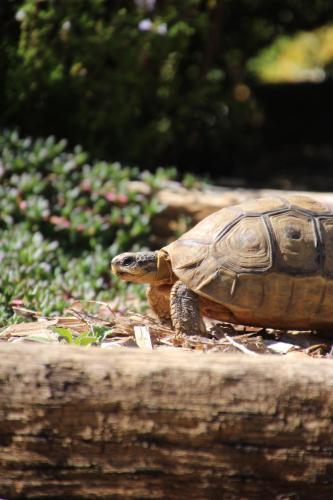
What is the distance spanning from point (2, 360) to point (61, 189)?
4.05 m

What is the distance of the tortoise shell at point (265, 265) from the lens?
12.7 feet

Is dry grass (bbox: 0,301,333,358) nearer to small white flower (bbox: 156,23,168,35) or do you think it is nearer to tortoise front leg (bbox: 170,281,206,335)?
tortoise front leg (bbox: 170,281,206,335)

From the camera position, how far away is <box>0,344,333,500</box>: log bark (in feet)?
9.12

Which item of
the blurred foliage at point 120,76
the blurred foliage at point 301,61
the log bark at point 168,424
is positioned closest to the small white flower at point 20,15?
the blurred foliage at point 120,76

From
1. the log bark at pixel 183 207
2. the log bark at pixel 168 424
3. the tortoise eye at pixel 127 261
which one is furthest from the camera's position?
the log bark at pixel 183 207

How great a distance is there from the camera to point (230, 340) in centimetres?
382

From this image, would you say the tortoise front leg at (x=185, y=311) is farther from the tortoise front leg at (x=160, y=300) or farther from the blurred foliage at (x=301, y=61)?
the blurred foliage at (x=301, y=61)

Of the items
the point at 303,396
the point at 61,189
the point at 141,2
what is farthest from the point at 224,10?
the point at 303,396

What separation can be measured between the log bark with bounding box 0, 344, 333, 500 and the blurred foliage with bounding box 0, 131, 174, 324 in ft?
8.08

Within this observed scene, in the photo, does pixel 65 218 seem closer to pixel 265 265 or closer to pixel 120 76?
pixel 120 76

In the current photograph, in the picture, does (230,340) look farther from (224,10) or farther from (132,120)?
(224,10)

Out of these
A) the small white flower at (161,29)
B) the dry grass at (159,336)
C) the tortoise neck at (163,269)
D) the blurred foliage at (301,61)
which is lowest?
the blurred foliage at (301,61)

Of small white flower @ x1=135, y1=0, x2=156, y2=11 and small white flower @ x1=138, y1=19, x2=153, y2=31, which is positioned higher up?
small white flower @ x1=135, y1=0, x2=156, y2=11

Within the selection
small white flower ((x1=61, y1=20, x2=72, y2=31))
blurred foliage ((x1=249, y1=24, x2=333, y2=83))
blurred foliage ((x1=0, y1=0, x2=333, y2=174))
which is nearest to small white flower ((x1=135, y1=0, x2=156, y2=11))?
blurred foliage ((x1=0, y1=0, x2=333, y2=174))
